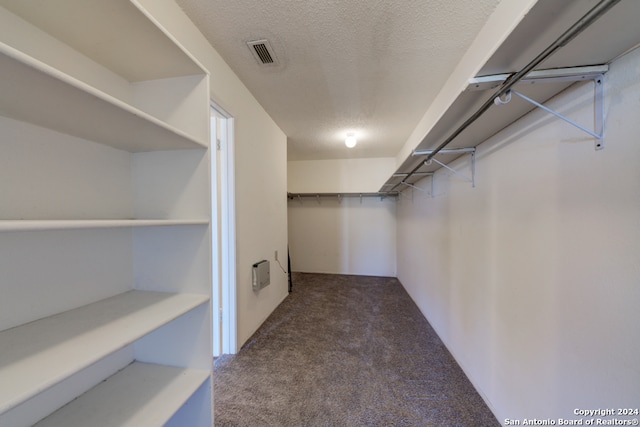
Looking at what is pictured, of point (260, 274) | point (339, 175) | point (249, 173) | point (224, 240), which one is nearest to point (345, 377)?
point (260, 274)

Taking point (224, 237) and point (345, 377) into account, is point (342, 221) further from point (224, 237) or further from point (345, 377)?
point (345, 377)

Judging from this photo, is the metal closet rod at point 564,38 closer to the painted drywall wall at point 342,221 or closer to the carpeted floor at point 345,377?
the carpeted floor at point 345,377

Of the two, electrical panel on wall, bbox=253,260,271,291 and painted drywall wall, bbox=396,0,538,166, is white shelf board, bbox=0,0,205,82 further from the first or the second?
electrical panel on wall, bbox=253,260,271,291

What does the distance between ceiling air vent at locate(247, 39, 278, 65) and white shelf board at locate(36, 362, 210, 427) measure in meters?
2.00

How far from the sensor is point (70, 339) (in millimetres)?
658

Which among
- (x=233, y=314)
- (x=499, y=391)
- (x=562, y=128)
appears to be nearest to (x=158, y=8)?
(x=562, y=128)

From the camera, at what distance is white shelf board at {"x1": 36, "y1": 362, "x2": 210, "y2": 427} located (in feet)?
2.45

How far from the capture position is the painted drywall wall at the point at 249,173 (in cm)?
148

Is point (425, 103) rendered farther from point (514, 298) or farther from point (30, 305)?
point (30, 305)

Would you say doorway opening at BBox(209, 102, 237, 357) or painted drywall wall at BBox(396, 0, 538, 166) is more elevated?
painted drywall wall at BBox(396, 0, 538, 166)

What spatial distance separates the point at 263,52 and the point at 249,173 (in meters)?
1.05

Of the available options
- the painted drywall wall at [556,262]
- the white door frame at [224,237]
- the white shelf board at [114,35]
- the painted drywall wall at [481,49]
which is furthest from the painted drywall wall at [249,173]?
the painted drywall wall at [556,262]

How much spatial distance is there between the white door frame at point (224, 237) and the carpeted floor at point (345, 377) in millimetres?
255

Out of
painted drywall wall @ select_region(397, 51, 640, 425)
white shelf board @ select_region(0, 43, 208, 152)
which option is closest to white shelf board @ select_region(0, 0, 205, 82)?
white shelf board @ select_region(0, 43, 208, 152)
